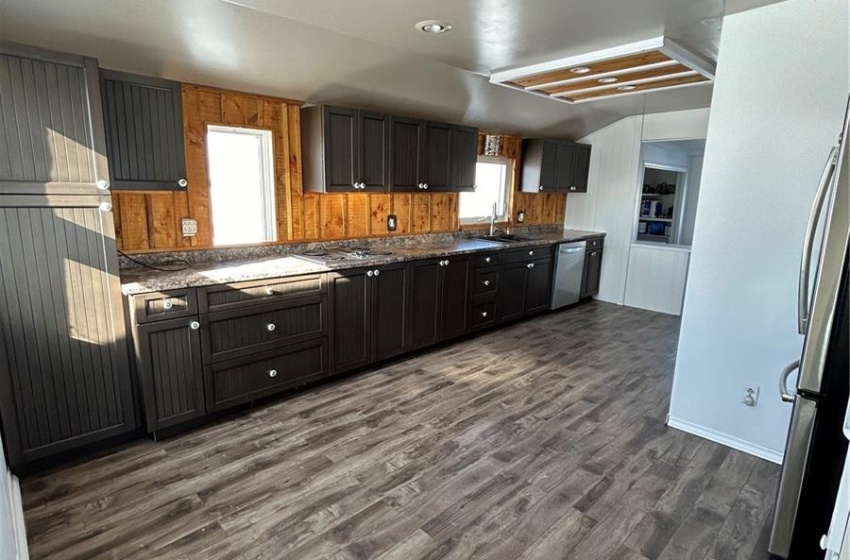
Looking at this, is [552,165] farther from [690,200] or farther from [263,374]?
[263,374]

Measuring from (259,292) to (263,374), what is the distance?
0.55 meters

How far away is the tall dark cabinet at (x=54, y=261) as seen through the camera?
2.05 meters

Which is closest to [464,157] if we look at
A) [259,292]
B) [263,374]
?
[259,292]

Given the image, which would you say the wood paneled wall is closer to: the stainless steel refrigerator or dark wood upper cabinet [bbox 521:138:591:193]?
dark wood upper cabinet [bbox 521:138:591:193]

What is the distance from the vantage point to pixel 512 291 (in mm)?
4816

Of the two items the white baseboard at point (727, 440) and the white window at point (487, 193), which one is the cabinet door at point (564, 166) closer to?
the white window at point (487, 193)

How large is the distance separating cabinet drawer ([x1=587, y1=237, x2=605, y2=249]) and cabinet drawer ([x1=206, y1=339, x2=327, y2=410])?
12.8 ft

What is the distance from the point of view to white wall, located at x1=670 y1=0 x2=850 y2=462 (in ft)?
7.42

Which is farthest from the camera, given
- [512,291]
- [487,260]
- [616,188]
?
[616,188]

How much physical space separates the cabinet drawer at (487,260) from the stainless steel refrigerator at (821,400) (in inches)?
110

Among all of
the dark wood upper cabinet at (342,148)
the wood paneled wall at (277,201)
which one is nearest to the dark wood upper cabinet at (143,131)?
the wood paneled wall at (277,201)

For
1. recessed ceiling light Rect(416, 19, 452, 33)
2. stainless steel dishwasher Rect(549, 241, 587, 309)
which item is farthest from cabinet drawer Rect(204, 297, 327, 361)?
stainless steel dishwasher Rect(549, 241, 587, 309)

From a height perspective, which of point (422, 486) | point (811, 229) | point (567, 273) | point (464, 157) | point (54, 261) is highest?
point (464, 157)

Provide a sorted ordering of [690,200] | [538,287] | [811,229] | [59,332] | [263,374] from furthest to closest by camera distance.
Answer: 1. [690,200]
2. [538,287]
3. [263,374]
4. [59,332]
5. [811,229]
